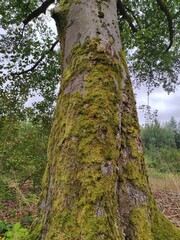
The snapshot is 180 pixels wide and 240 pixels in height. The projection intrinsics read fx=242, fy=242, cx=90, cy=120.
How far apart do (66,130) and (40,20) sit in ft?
Result: 23.7

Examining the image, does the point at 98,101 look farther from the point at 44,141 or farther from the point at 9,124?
the point at 44,141

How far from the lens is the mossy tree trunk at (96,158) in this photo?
4.53ft

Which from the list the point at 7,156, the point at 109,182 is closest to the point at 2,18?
the point at 7,156

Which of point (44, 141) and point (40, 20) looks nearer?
point (44, 141)

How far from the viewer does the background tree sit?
1.39 metres

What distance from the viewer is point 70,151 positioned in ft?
5.30

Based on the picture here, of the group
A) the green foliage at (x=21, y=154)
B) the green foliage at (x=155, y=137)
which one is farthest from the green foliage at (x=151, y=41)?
the green foliage at (x=155, y=137)

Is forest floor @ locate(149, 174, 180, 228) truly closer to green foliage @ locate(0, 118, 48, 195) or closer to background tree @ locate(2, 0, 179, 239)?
background tree @ locate(2, 0, 179, 239)

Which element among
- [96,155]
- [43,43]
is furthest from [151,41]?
[96,155]

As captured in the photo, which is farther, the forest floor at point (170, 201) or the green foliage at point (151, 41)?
the green foliage at point (151, 41)

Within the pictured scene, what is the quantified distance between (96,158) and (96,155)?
2 centimetres

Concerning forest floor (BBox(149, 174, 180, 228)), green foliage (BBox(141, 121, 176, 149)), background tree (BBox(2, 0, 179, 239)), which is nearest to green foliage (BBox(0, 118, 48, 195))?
forest floor (BBox(149, 174, 180, 228))

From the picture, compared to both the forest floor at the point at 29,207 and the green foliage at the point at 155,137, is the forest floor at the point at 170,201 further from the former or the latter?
the green foliage at the point at 155,137

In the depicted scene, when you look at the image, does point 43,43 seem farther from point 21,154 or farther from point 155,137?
point 155,137
